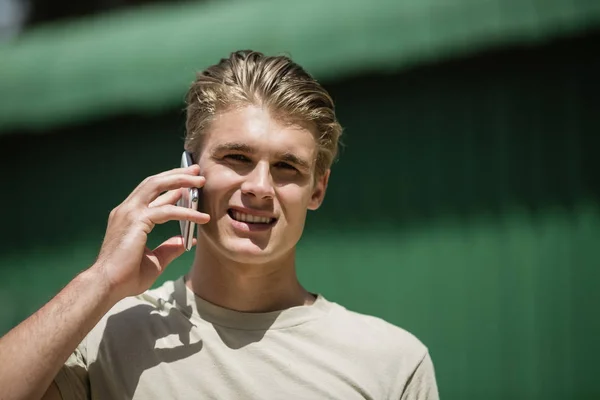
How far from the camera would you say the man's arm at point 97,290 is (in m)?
1.79

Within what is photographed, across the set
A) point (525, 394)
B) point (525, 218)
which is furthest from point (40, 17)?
point (525, 394)

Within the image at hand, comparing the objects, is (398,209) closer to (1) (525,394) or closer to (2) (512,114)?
(2) (512,114)

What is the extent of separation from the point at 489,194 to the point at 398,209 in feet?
1.70

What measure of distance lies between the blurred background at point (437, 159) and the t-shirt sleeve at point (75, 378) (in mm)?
2211

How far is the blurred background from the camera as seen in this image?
3.71 metres

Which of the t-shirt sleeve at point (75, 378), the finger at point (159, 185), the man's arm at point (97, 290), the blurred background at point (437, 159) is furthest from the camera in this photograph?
the blurred background at point (437, 159)

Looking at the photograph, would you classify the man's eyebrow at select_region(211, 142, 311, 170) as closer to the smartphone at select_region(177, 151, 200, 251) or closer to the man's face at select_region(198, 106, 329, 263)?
the man's face at select_region(198, 106, 329, 263)

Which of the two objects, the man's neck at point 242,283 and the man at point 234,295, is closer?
the man at point 234,295

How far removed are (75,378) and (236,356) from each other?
0.47 metres

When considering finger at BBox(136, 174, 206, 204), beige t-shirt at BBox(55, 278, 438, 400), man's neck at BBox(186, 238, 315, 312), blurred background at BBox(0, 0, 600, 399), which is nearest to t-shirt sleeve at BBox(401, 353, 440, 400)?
beige t-shirt at BBox(55, 278, 438, 400)

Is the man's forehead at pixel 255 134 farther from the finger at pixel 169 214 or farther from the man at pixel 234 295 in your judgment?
the finger at pixel 169 214

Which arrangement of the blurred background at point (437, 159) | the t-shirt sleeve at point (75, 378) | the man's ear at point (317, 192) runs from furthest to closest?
1. the blurred background at point (437, 159)
2. the man's ear at point (317, 192)
3. the t-shirt sleeve at point (75, 378)

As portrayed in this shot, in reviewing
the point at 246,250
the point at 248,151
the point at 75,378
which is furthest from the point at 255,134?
the point at 75,378

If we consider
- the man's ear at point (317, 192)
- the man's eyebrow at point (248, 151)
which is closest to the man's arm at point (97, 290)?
the man's eyebrow at point (248, 151)
